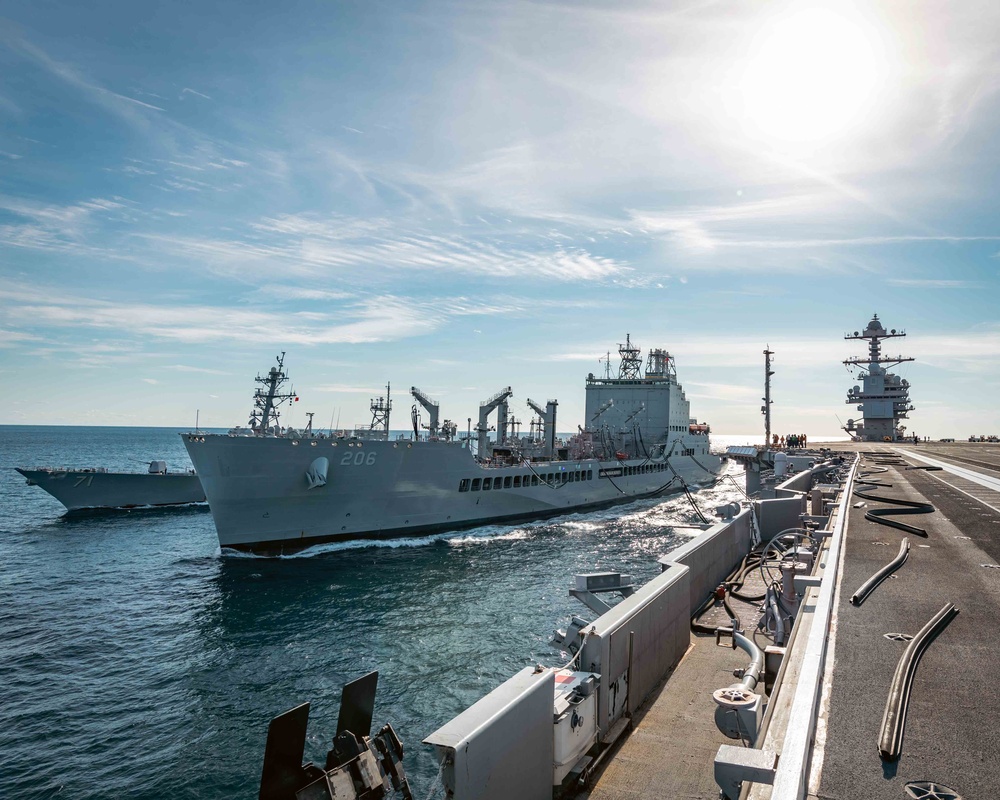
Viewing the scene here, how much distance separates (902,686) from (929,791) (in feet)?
4.42

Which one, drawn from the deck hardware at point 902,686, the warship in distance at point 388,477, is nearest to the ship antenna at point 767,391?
the warship in distance at point 388,477

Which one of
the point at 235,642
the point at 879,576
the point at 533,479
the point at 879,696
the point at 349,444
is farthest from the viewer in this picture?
the point at 533,479

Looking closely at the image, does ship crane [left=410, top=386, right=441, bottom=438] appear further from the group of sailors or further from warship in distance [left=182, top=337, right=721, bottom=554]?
the group of sailors

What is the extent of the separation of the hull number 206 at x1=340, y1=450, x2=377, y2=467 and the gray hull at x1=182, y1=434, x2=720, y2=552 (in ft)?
0.15

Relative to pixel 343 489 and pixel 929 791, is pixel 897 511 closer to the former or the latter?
pixel 929 791

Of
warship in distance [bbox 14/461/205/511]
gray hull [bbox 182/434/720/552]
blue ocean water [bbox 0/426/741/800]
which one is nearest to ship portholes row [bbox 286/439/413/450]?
gray hull [bbox 182/434/720/552]

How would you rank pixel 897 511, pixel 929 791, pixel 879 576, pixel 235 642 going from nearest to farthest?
pixel 929 791
pixel 879 576
pixel 897 511
pixel 235 642

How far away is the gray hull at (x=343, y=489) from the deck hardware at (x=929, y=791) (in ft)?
77.3

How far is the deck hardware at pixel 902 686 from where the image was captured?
3.66 meters

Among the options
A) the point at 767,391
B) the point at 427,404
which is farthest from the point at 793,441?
the point at 427,404

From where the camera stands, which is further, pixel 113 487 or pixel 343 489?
pixel 113 487

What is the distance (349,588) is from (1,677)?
9.41 metres

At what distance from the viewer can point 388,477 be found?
91.5 feet

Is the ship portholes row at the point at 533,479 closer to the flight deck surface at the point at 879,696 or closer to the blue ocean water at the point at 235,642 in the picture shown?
the blue ocean water at the point at 235,642
